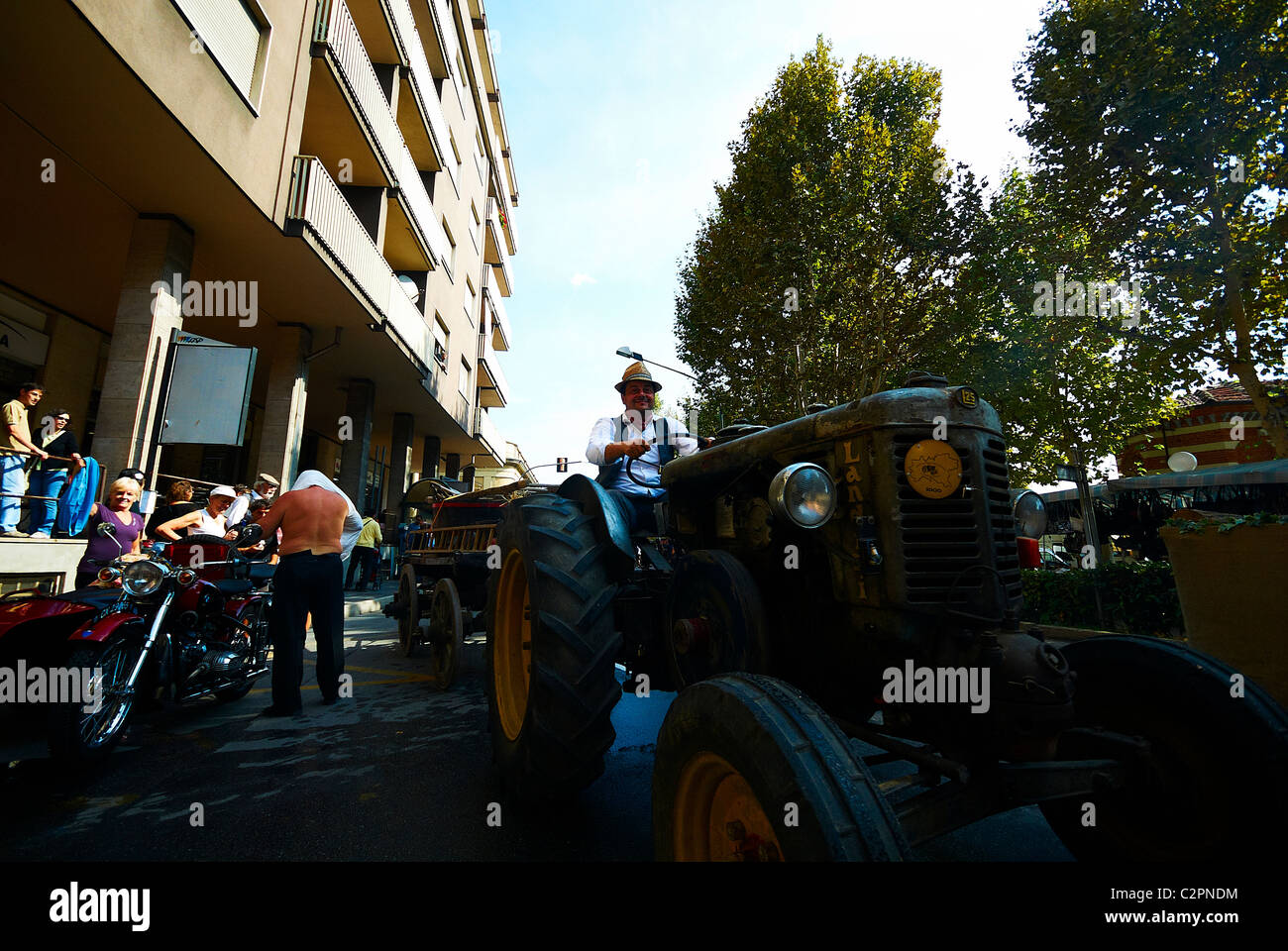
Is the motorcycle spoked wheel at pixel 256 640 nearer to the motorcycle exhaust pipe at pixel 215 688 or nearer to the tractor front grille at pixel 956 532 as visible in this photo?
the motorcycle exhaust pipe at pixel 215 688

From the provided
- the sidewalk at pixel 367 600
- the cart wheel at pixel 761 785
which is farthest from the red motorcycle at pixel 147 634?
the sidewalk at pixel 367 600

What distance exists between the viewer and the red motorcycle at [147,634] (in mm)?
3004

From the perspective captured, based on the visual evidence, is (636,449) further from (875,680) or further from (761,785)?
(761,785)

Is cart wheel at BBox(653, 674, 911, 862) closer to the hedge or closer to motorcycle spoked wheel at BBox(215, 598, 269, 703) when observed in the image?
motorcycle spoked wheel at BBox(215, 598, 269, 703)

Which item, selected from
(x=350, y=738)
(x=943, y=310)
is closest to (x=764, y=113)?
(x=943, y=310)

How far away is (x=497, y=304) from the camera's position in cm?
2566

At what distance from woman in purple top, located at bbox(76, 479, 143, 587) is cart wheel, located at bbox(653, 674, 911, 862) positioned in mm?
5859

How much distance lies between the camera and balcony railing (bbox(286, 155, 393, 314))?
807 cm

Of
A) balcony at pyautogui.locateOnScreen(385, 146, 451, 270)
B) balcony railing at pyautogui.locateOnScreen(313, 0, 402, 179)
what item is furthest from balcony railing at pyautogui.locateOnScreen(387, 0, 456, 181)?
balcony railing at pyautogui.locateOnScreen(313, 0, 402, 179)

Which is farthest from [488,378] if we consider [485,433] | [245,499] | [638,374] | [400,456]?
[638,374]

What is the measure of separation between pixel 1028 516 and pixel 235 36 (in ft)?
31.4

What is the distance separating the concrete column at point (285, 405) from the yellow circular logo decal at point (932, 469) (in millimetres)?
10660

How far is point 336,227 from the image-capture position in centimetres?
923
